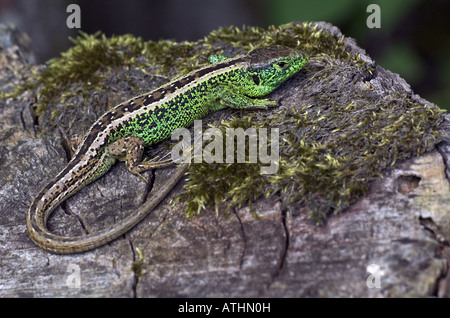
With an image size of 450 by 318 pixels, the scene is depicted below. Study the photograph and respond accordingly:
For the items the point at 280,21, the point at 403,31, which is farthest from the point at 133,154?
the point at 403,31

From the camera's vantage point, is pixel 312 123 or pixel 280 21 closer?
pixel 312 123

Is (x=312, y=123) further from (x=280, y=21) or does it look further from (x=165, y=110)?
(x=280, y=21)

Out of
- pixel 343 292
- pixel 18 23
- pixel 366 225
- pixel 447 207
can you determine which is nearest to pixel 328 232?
pixel 366 225

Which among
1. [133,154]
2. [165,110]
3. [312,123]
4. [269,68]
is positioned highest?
[269,68]

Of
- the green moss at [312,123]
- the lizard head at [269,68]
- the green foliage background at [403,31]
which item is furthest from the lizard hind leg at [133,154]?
the green foliage background at [403,31]

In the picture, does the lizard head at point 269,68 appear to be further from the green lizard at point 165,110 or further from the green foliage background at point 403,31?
the green foliage background at point 403,31

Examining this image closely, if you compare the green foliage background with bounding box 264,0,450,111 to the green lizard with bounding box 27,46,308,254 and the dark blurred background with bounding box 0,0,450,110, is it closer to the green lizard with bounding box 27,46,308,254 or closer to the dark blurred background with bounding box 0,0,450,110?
the dark blurred background with bounding box 0,0,450,110
